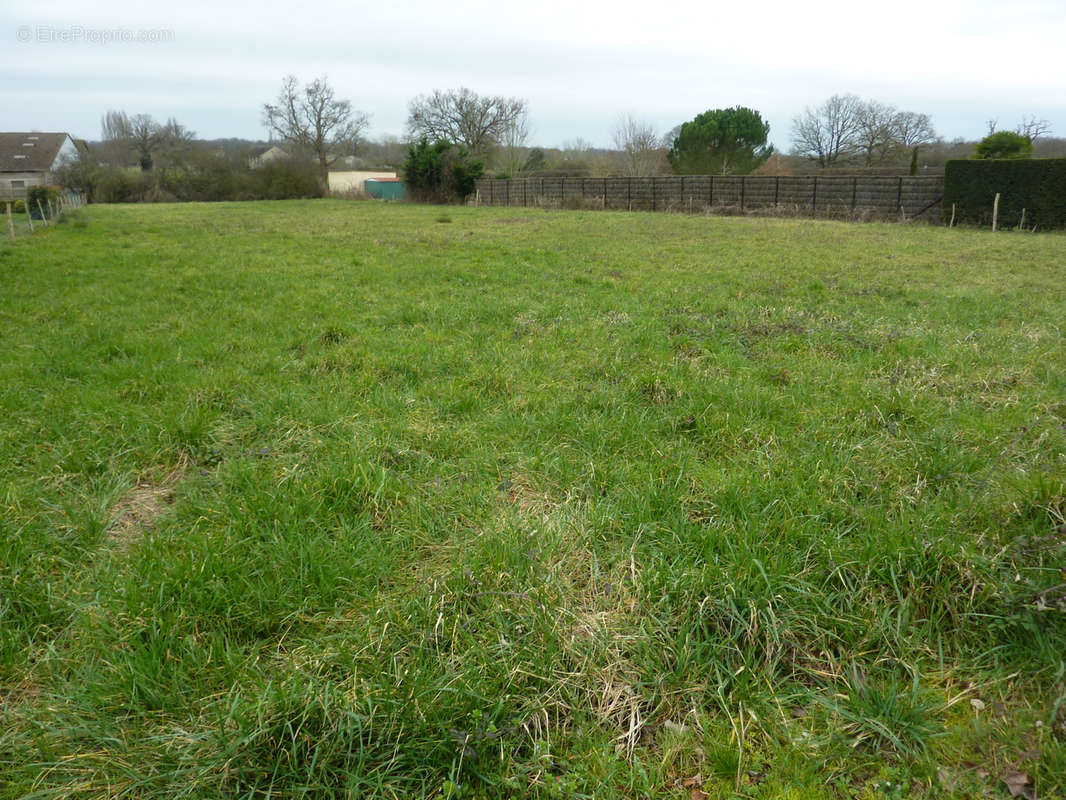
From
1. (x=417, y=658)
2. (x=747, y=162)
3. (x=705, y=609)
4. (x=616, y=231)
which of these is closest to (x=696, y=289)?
(x=705, y=609)

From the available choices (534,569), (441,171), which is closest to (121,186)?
(441,171)

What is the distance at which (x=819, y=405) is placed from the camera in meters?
4.25

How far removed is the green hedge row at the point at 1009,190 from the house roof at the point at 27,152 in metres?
54.0

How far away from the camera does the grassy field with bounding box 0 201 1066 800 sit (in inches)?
73.5

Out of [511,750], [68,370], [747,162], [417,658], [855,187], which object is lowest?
[511,750]

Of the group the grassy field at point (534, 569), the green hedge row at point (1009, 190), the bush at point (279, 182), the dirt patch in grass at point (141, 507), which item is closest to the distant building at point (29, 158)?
the bush at point (279, 182)

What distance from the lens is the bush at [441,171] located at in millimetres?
33938

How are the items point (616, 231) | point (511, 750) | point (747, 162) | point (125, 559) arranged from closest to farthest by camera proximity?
point (511, 750) → point (125, 559) → point (616, 231) → point (747, 162)

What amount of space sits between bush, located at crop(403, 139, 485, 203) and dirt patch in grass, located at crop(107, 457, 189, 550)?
32.6 meters

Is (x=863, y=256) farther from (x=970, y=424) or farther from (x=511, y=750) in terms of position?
(x=511, y=750)

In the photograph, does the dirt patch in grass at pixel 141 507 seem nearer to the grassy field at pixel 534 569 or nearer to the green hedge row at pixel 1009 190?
the grassy field at pixel 534 569

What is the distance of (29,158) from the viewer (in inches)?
1801

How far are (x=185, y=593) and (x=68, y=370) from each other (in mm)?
3648

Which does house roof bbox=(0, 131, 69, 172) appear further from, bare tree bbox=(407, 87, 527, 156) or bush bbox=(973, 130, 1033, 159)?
bush bbox=(973, 130, 1033, 159)
